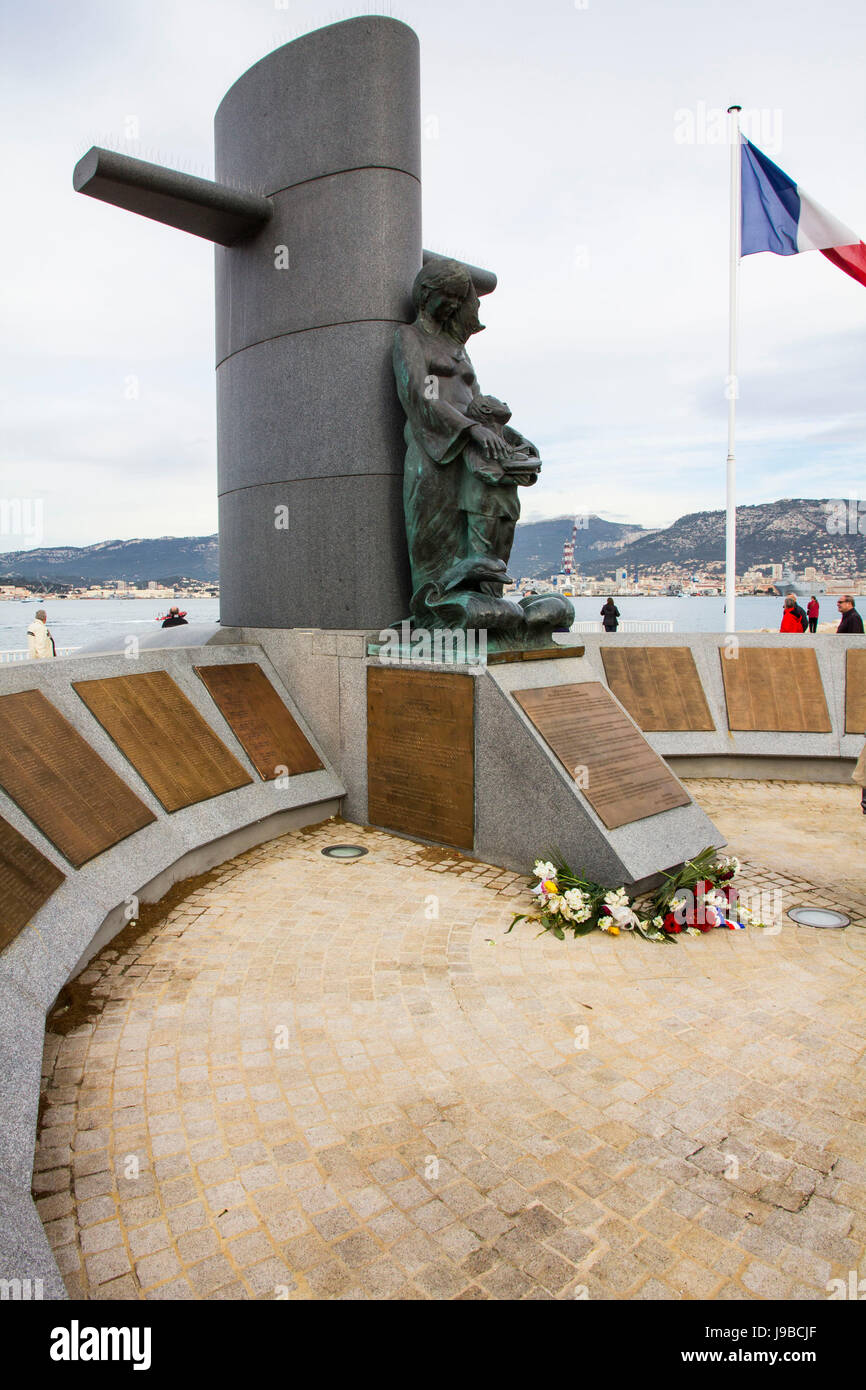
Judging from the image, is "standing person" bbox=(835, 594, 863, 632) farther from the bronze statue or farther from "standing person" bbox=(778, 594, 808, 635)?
the bronze statue

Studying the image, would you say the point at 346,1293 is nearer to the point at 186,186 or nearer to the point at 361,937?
the point at 361,937

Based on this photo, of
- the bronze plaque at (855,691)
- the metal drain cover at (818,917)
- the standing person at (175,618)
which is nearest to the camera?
the metal drain cover at (818,917)

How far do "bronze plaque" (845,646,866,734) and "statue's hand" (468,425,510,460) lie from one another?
572 centimetres

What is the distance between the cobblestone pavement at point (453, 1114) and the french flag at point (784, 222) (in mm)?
10318

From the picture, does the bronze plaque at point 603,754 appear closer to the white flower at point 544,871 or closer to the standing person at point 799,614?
the white flower at point 544,871

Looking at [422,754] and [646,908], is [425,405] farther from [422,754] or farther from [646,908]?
[646,908]

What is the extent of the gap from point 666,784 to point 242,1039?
3.86 m

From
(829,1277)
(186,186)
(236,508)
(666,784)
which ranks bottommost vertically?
(829,1277)

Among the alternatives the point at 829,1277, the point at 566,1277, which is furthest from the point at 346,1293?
the point at 829,1277

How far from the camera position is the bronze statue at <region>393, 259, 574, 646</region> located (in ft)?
22.8

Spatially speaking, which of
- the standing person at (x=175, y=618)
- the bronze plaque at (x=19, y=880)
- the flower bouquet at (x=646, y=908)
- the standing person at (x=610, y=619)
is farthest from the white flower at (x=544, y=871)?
the standing person at (x=610, y=619)

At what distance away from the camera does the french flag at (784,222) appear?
11.1 meters

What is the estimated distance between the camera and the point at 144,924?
17.0ft

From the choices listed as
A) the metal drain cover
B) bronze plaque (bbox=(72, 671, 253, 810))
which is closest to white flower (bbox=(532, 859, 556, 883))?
the metal drain cover
